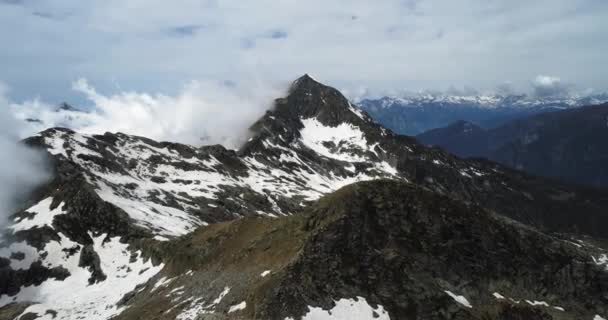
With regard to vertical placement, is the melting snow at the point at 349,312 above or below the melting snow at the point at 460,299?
above

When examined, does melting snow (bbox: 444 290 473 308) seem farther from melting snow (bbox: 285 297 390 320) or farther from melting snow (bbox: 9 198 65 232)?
melting snow (bbox: 9 198 65 232)

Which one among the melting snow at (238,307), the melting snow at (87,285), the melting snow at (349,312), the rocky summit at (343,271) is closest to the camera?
the melting snow at (349,312)

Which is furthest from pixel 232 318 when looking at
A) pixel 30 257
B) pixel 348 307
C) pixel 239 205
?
pixel 239 205

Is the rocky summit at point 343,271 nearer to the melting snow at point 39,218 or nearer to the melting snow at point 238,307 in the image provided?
the melting snow at point 238,307

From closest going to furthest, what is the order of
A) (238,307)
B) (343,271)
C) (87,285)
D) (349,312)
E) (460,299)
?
(349,312)
(238,307)
(343,271)
(460,299)
(87,285)

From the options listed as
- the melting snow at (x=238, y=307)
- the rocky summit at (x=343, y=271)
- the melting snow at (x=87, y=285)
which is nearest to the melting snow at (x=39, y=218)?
the melting snow at (x=87, y=285)

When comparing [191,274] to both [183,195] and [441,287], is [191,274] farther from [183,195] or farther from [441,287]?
[183,195]

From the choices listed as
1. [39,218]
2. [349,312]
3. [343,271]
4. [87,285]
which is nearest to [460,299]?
[343,271]

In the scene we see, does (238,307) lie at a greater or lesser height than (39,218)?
lesser

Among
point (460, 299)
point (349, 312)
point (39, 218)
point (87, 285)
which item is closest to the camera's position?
point (349, 312)

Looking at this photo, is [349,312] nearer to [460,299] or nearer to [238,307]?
[238,307]

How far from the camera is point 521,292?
6562 cm

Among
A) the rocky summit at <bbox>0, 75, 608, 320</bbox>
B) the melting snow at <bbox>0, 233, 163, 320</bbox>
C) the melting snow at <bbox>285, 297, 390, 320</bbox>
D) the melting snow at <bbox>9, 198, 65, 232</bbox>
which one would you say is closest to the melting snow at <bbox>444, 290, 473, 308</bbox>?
the rocky summit at <bbox>0, 75, 608, 320</bbox>

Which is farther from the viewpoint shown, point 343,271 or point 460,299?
point 460,299
